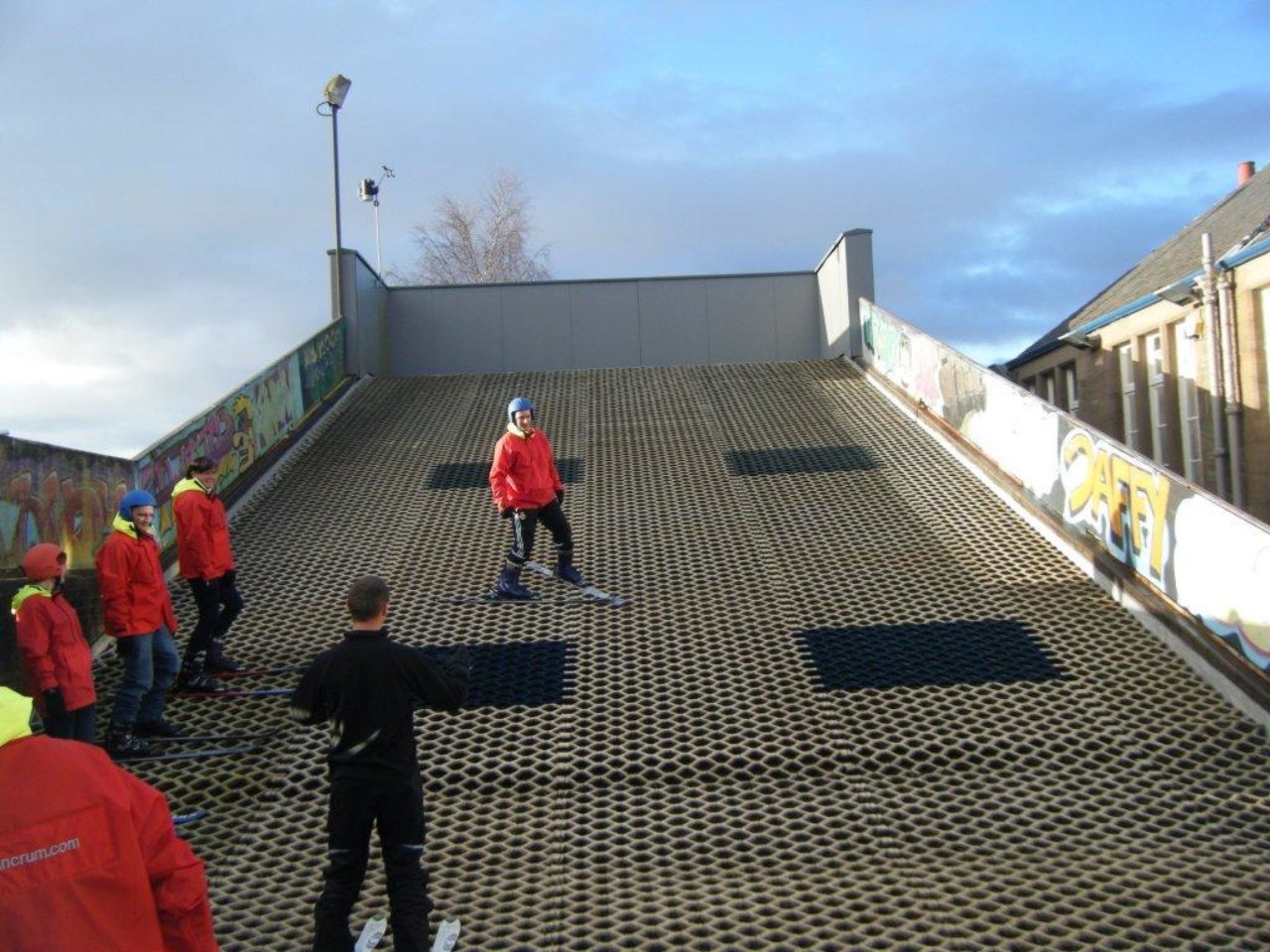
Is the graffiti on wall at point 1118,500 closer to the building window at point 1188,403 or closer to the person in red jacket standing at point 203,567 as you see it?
the person in red jacket standing at point 203,567

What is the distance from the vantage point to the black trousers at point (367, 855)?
4012 millimetres

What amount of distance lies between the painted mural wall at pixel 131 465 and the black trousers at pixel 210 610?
1.21m

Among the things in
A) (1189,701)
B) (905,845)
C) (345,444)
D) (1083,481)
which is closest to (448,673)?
(905,845)

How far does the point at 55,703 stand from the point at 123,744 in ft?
2.66

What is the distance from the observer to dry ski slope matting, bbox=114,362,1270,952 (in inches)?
185

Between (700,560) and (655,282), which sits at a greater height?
(655,282)

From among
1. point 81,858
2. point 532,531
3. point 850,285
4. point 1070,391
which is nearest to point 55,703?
point 81,858

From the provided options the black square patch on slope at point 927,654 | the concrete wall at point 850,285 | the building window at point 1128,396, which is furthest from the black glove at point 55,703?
the building window at point 1128,396

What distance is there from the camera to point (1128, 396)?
1764cm

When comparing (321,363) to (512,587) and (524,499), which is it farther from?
(512,587)

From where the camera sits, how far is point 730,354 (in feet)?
62.1

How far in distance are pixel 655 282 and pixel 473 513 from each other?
9219mm

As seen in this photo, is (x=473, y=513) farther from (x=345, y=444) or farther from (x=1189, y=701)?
(x=1189, y=701)

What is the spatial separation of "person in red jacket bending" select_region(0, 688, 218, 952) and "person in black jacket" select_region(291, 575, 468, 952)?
1.45 metres
